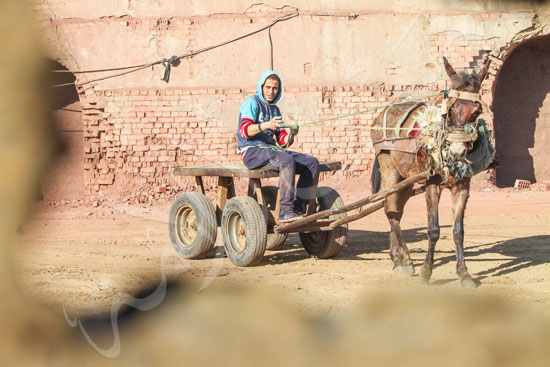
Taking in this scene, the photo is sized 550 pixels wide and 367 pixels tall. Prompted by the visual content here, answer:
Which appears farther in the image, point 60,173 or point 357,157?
point 357,157

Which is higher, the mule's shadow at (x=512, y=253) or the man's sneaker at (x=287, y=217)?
the man's sneaker at (x=287, y=217)

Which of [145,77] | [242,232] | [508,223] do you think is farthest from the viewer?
[145,77]

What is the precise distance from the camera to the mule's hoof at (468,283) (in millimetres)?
5087

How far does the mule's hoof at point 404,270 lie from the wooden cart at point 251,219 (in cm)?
58

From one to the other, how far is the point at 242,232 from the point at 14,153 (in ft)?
18.0

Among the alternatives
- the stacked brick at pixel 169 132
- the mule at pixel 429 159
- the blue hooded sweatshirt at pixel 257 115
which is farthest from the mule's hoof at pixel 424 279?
the stacked brick at pixel 169 132

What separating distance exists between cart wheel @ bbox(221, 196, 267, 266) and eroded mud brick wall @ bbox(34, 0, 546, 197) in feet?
20.4

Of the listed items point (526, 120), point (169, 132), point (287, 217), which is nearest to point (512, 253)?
point (287, 217)

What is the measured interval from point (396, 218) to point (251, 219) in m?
1.46

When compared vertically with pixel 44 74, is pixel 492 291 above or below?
below

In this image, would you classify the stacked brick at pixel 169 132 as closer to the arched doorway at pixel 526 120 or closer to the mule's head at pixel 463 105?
the arched doorway at pixel 526 120

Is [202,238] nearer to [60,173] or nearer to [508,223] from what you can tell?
[508,223]

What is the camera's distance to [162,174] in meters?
12.5

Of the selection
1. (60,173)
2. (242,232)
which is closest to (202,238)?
(242,232)
